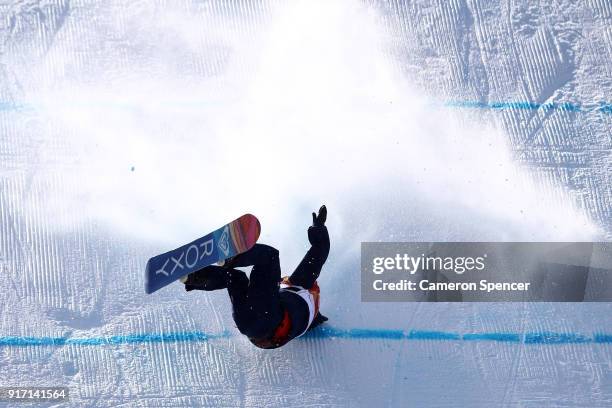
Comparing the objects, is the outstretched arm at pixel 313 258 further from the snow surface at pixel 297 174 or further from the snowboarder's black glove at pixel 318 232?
the snow surface at pixel 297 174

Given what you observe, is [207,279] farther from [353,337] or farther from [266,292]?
[353,337]

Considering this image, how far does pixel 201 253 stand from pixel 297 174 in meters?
1.35

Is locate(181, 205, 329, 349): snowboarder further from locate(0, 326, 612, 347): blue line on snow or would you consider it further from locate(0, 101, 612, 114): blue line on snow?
locate(0, 101, 612, 114): blue line on snow

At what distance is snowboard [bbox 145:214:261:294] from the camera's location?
4.00 meters

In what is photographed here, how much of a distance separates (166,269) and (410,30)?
2559mm

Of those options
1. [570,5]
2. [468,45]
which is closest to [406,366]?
[468,45]

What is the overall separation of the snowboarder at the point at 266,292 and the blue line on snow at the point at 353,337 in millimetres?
289

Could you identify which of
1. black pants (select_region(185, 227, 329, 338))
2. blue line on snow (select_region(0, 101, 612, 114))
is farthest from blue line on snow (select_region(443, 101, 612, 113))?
black pants (select_region(185, 227, 329, 338))

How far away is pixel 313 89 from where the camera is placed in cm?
555

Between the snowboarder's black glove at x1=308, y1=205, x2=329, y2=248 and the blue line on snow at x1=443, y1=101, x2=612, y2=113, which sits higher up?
the blue line on snow at x1=443, y1=101, x2=612, y2=113

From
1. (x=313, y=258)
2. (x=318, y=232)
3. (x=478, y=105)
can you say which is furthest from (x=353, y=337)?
(x=478, y=105)

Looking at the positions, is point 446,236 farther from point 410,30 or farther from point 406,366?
point 410,30

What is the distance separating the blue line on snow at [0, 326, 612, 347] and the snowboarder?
0.29m

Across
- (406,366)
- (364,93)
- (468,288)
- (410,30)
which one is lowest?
(406,366)
